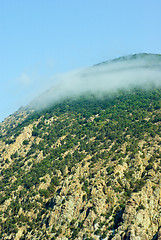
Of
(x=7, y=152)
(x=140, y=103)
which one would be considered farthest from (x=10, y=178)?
(x=140, y=103)

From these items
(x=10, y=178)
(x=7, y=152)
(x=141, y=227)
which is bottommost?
(x=141, y=227)

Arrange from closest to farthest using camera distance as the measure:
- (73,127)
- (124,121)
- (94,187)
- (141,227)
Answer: (141,227) < (94,187) < (124,121) < (73,127)

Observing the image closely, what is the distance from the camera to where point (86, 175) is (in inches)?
4227

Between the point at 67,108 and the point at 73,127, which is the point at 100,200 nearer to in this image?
the point at 73,127

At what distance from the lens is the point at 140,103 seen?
161 m

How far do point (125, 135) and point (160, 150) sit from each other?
24171 millimetres

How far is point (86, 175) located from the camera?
10738 cm

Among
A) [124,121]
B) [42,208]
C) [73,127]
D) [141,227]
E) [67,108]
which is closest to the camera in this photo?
[141,227]

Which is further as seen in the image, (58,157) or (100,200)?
(58,157)

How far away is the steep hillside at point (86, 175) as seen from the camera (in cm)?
8388

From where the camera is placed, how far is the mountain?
275 ft

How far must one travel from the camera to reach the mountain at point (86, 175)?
83812mm

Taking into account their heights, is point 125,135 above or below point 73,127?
below

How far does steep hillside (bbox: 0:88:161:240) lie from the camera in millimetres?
83875
